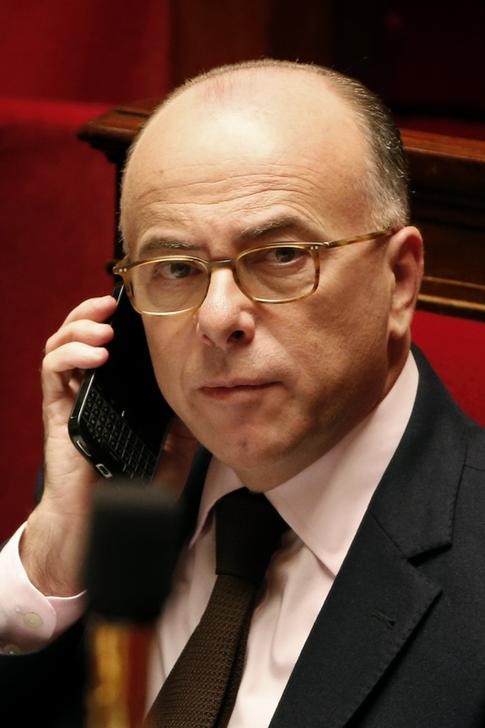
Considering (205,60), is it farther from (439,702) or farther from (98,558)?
(98,558)

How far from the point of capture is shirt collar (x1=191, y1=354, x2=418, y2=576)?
1.10 meters

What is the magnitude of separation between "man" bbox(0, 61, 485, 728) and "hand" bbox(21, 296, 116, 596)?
116 millimetres

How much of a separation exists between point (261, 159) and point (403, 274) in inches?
7.6

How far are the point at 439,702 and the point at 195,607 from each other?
323mm

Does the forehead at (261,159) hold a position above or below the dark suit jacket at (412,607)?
above

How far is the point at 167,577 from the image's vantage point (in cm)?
51

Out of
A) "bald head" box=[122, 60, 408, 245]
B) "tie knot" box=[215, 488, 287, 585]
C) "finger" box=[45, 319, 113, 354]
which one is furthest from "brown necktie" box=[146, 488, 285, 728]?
"bald head" box=[122, 60, 408, 245]

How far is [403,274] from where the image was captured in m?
1.12

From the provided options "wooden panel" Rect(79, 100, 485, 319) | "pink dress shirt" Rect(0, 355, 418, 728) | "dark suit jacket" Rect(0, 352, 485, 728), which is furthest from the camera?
"wooden panel" Rect(79, 100, 485, 319)

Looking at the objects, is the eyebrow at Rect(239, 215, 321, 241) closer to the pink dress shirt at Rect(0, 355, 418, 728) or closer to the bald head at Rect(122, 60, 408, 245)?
the bald head at Rect(122, 60, 408, 245)

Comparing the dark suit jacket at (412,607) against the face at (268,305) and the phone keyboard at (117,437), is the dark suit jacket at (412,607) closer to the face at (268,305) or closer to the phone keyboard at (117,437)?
the face at (268,305)

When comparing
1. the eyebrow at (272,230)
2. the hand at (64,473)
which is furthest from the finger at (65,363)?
the eyebrow at (272,230)

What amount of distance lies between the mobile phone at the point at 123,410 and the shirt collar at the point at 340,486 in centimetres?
21

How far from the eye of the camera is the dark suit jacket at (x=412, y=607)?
3.20ft
